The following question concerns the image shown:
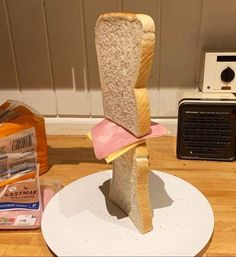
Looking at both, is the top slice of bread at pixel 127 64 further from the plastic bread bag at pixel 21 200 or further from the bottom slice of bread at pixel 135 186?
the plastic bread bag at pixel 21 200

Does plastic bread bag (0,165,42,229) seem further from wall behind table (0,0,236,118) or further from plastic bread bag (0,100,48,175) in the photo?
wall behind table (0,0,236,118)

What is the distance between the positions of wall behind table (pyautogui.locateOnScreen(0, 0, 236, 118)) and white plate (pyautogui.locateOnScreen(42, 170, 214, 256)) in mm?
333

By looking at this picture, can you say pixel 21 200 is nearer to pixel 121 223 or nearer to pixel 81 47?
pixel 121 223

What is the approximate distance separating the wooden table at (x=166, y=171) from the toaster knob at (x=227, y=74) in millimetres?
212

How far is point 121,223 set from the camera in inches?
22.8

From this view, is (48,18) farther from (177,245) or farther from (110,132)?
(177,245)

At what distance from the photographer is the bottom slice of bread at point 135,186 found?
0.53m

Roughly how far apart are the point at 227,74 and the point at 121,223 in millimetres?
473

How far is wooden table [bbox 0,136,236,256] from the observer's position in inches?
22.1

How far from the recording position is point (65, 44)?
Answer: 91cm

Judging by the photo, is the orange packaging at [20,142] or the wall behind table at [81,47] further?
the wall behind table at [81,47]

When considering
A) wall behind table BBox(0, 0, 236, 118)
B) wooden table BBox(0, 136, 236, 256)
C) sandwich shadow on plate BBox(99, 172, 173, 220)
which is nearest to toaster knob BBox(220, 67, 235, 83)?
wall behind table BBox(0, 0, 236, 118)

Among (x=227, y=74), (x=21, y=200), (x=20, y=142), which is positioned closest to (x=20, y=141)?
(x=20, y=142)

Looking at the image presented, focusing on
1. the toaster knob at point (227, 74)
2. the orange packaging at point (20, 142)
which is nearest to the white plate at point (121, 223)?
the orange packaging at point (20, 142)
